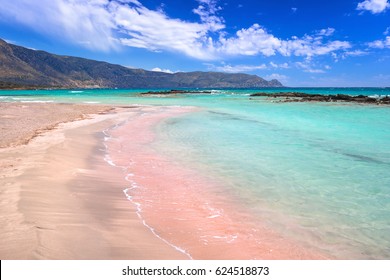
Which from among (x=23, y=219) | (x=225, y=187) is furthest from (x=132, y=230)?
(x=225, y=187)

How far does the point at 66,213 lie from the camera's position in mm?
5121

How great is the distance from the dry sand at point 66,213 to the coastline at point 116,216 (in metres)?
0.01

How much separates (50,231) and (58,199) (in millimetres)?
1608

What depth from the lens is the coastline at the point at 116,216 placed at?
4098 millimetres

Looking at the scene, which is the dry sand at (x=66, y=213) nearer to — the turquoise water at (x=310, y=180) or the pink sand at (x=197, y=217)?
the pink sand at (x=197, y=217)

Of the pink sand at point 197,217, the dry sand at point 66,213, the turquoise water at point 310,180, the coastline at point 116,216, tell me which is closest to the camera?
the dry sand at point 66,213

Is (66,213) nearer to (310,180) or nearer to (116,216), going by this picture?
(116,216)

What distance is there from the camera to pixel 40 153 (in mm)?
9172

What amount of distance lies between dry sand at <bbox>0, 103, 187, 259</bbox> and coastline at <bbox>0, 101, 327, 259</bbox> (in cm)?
1

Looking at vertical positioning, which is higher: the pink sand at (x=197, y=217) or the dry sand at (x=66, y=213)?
the dry sand at (x=66, y=213)

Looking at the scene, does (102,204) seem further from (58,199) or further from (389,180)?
(389,180)

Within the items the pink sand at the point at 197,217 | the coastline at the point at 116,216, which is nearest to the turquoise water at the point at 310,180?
the pink sand at the point at 197,217

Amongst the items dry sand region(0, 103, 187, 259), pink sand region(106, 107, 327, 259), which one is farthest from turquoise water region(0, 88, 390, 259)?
dry sand region(0, 103, 187, 259)

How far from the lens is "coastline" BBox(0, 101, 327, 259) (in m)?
4.10
